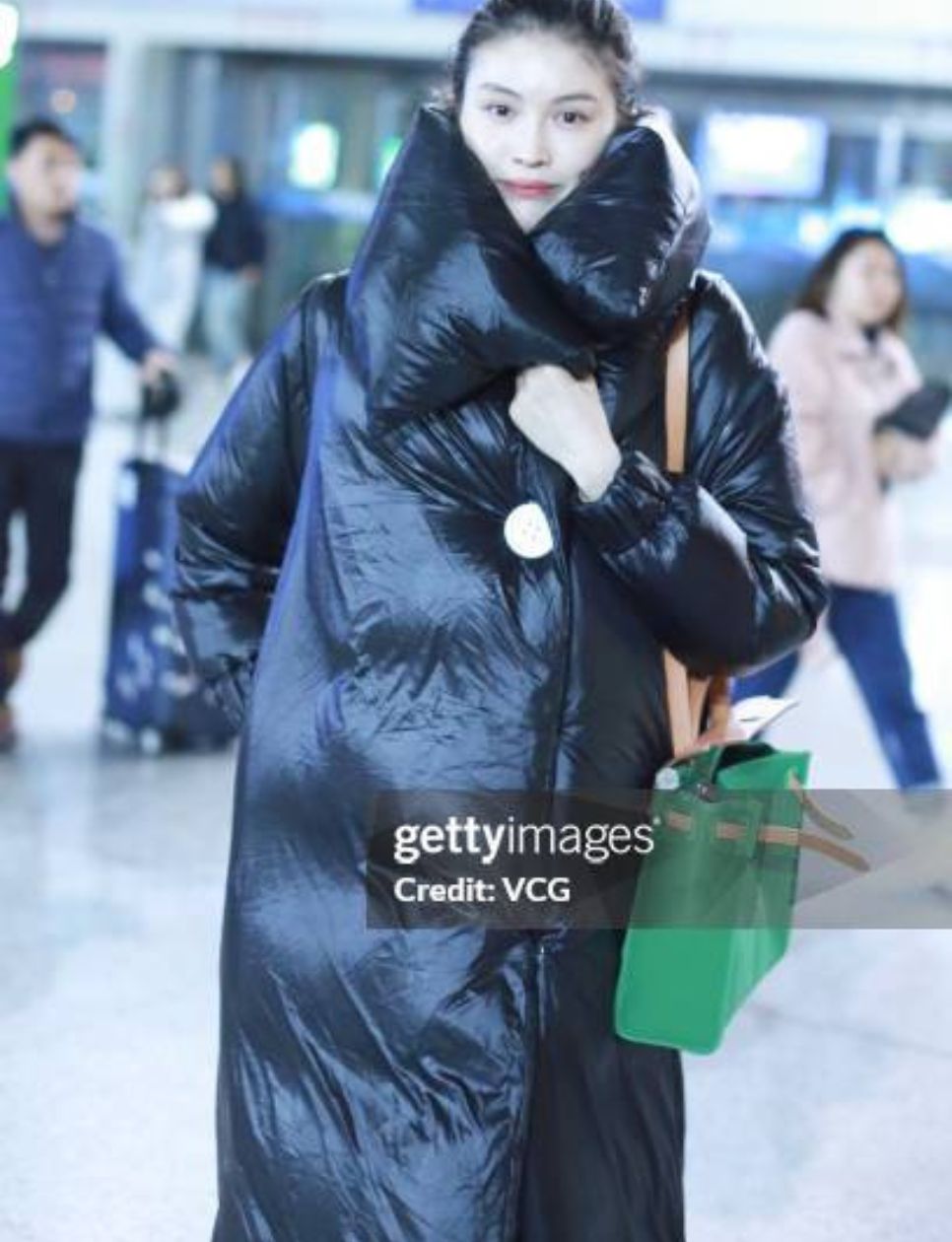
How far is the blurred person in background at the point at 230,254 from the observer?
16516mm

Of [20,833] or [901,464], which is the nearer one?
[20,833]

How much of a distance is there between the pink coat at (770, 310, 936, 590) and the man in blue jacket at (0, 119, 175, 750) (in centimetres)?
199

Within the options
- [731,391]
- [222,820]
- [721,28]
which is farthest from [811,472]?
[721,28]

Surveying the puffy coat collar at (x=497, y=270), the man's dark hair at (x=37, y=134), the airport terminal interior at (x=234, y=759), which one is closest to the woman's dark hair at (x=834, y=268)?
the airport terminal interior at (x=234, y=759)

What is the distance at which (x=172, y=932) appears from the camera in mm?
4730

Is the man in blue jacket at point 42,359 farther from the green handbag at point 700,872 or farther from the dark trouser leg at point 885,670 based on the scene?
the green handbag at point 700,872

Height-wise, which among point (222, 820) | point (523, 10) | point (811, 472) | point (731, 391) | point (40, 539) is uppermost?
point (523, 10)

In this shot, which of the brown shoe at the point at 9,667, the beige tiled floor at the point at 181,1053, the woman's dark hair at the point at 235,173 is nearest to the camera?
the beige tiled floor at the point at 181,1053

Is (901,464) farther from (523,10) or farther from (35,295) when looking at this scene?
(523,10)

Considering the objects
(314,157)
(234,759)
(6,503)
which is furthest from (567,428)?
(314,157)

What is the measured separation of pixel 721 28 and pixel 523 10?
43.9ft

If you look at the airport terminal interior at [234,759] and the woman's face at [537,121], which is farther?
the airport terminal interior at [234,759]

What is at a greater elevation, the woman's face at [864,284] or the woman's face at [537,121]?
the woman's face at [537,121]

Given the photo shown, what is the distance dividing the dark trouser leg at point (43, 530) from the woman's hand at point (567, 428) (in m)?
4.45
